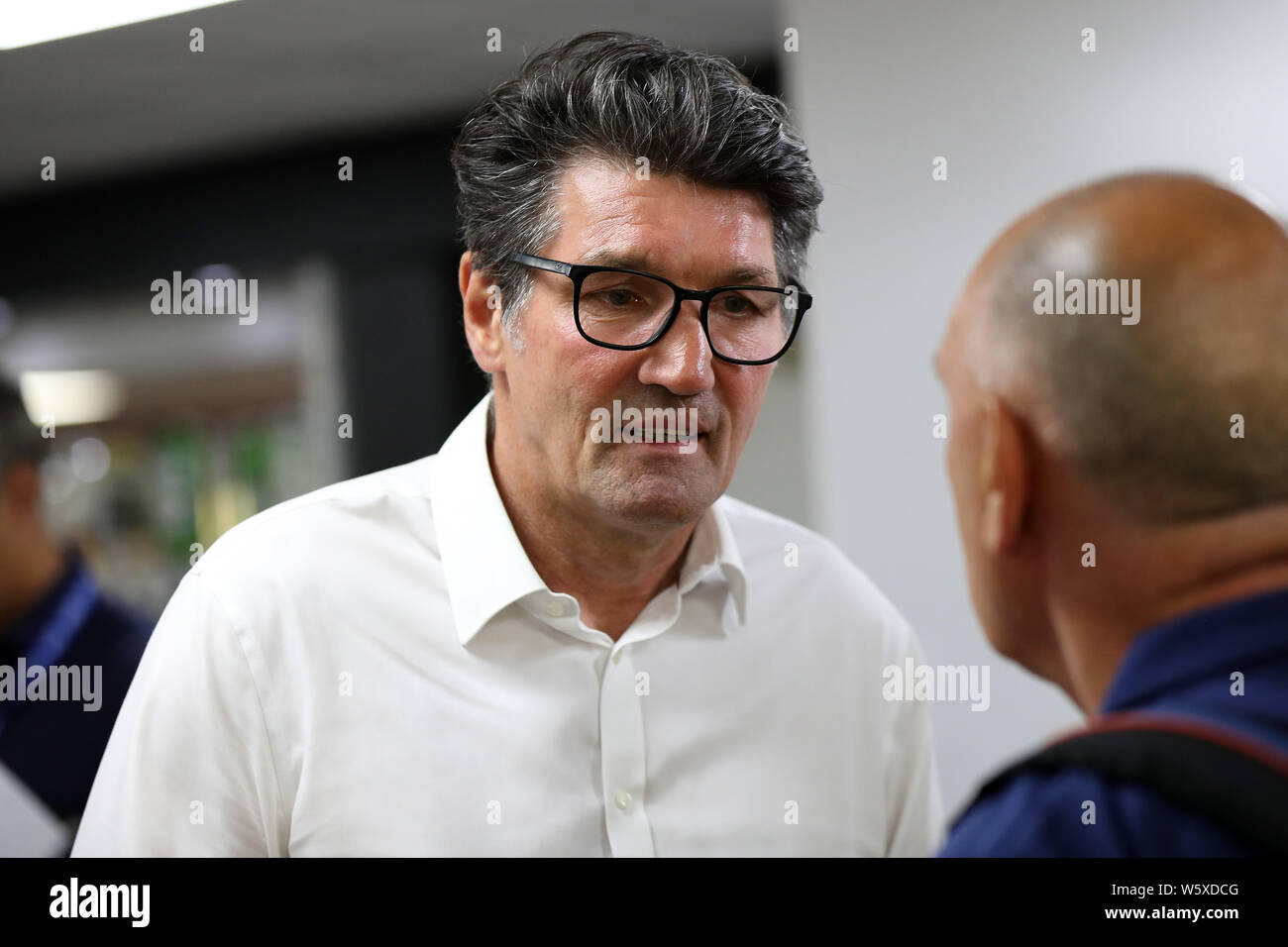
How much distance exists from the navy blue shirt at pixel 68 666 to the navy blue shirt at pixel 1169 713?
1125 millimetres

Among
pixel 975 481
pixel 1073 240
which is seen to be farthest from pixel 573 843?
pixel 1073 240

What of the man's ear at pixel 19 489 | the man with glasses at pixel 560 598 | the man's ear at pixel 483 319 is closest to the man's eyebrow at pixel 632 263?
the man with glasses at pixel 560 598

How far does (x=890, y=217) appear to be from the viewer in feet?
5.35

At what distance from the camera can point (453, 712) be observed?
1391mm

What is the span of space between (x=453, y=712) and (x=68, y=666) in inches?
24.0

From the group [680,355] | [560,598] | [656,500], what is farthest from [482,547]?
[680,355]

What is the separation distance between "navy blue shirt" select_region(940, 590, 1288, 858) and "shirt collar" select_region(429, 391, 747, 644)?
1.58ft

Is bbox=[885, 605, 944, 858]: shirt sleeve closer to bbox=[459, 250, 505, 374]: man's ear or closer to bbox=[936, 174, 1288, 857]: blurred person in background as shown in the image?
bbox=[936, 174, 1288, 857]: blurred person in background

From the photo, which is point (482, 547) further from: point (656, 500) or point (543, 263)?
point (543, 263)

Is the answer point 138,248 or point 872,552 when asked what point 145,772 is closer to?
point 138,248

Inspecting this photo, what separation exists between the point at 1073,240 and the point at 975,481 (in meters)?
0.30

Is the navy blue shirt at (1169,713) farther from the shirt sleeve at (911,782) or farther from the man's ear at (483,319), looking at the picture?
the man's ear at (483,319)

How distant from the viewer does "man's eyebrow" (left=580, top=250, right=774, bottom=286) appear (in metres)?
1.34

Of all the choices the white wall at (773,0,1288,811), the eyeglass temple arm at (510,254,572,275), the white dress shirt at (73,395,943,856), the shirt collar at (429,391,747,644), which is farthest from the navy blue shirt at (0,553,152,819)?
the white wall at (773,0,1288,811)
